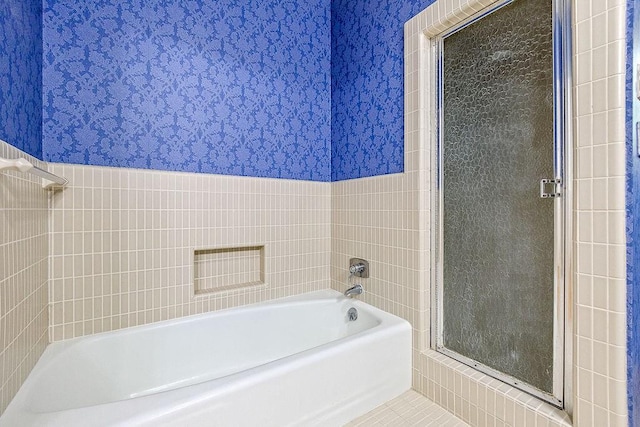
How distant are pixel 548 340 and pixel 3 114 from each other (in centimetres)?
204

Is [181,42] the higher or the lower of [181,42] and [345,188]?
the higher

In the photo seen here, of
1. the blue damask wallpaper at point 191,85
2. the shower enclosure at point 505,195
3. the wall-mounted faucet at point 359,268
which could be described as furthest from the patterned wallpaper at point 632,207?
the blue damask wallpaper at point 191,85

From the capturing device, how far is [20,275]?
3.33ft

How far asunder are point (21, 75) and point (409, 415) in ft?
6.86

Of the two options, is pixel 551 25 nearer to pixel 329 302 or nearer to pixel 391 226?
pixel 391 226

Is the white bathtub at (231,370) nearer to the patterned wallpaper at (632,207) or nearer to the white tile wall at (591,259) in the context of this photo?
the white tile wall at (591,259)

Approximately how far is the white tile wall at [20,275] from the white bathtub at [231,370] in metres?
0.09

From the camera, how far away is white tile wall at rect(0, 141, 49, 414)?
893 mm

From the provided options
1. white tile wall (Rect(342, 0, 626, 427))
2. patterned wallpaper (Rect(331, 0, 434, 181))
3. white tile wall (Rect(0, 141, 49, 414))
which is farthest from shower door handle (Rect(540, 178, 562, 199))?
white tile wall (Rect(0, 141, 49, 414))

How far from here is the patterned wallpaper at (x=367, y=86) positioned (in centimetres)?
166

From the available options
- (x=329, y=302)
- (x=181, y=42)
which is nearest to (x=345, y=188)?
(x=329, y=302)

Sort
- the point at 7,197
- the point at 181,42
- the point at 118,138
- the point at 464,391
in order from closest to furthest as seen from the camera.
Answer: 1. the point at 7,197
2. the point at 464,391
3. the point at 118,138
4. the point at 181,42

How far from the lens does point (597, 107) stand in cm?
94

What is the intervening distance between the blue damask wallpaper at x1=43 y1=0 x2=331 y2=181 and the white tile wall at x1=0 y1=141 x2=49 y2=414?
0.34 meters
